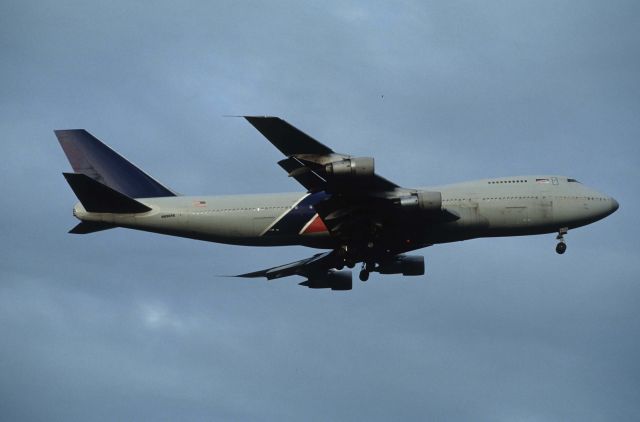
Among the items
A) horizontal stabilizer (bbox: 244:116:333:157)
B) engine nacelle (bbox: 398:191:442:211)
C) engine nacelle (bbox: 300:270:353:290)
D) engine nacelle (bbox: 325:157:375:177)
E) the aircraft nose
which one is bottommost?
engine nacelle (bbox: 300:270:353:290)

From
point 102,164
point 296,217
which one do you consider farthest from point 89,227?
point 296,217

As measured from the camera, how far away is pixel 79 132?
64.1 meters

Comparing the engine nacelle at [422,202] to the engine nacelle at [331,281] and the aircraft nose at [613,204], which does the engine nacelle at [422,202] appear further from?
the aircraft nose at [613,204]

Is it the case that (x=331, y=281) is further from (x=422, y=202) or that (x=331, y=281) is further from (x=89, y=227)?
(x=89, y=227)

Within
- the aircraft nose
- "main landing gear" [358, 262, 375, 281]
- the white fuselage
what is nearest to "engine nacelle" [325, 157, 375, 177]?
the white fuselage

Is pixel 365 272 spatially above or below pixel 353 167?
below

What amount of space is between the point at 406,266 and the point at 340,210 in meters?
10.5

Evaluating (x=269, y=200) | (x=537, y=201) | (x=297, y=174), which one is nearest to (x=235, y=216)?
(x=269, y=200)

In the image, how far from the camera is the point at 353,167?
53125 millimetres

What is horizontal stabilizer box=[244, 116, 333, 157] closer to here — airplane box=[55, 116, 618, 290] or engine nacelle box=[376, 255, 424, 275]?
airplane box=[55, 116, 618, 290]

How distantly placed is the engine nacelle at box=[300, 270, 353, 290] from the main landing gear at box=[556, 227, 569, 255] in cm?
1458

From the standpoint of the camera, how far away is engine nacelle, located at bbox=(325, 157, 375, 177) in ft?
174

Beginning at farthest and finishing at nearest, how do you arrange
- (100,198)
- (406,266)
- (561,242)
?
(406,266) < (561,242) < (100,198)

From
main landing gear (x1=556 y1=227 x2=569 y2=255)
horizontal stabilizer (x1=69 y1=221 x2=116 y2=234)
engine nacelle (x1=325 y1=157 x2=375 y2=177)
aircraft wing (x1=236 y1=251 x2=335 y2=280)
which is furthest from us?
aircraft wing (x1=236 y1=251 x2=335 y2=280)
